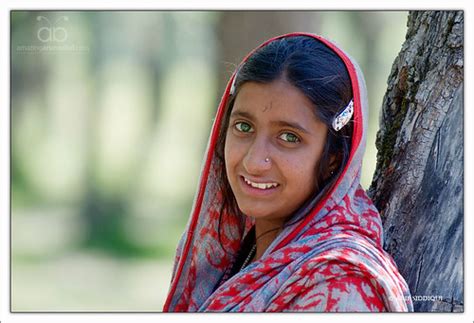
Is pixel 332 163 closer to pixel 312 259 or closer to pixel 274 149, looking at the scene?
Result: pixel 274 149

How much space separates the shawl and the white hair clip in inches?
0.5

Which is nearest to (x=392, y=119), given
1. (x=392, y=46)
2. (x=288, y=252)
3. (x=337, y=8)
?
(x=337, y=8)

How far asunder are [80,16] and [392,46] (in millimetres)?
3799

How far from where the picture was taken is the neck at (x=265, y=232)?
8.73 ft

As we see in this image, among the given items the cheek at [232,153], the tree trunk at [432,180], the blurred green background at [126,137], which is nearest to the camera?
the cheek at [232,153]

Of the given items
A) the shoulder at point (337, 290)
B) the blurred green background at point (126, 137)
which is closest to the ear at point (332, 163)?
the shoulder at point (337, 290)

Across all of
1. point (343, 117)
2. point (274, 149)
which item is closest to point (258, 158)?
point (274, 149)

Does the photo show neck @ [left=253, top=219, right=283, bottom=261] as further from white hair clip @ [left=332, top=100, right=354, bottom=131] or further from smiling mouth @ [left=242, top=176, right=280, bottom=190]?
white hair clip @ [left=332, top=100, right=354, bottom=131]

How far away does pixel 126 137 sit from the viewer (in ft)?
31.4

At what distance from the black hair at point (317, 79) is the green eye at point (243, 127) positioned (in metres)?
0.12

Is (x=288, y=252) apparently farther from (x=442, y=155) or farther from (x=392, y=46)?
(x=392, y=46)

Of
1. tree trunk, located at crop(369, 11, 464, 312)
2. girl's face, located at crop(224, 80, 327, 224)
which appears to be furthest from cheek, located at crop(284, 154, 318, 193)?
tree trunk, located at crop(369, 11, 464, 312)

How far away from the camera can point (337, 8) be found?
303cm

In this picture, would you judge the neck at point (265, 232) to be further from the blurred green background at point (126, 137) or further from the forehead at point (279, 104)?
the blurred green background at point (126, 137)
